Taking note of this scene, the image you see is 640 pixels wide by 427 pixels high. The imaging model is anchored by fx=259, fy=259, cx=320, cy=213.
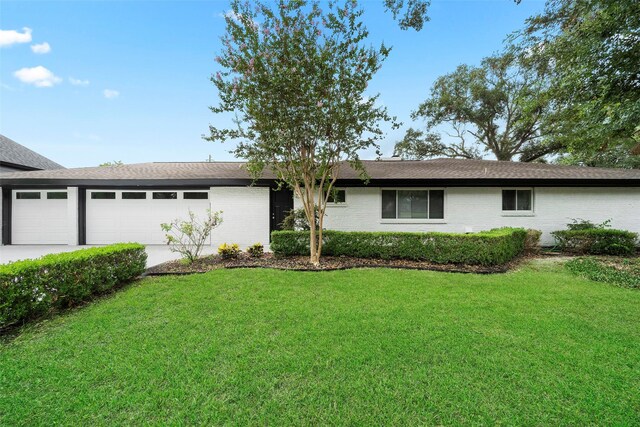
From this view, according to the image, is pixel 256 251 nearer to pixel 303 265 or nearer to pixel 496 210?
pixel 303 265

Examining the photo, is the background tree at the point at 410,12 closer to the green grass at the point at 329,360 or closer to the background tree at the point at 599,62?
the background tree at the point at 599,62

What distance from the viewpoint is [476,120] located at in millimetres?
19031

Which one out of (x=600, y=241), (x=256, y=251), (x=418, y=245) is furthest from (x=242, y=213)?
(x=600, y=241)

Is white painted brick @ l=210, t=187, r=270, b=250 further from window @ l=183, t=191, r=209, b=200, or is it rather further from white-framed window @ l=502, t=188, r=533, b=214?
white-framed window @ l=502, t=188, r=533, b=214

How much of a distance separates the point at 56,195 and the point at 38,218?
3.77 feet

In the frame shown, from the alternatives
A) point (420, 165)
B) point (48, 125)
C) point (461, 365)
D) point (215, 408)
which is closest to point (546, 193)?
point (420, 165)

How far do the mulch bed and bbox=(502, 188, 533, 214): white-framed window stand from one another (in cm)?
367

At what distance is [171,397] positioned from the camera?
2170 millimetres

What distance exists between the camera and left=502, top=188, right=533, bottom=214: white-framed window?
1020 cm

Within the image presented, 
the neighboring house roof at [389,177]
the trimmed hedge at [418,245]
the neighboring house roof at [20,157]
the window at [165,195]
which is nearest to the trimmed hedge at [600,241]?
the neighboring house roof at [389,177]

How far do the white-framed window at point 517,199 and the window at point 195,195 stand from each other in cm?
1198

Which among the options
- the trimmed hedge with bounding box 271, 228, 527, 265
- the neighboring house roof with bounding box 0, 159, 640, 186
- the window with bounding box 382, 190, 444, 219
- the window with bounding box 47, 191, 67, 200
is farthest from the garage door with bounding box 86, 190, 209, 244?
the window with bounding box 382, 190, 444, 219

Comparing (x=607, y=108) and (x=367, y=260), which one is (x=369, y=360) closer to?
(x=367, y=260)

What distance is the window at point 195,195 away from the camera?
35.0 feet
